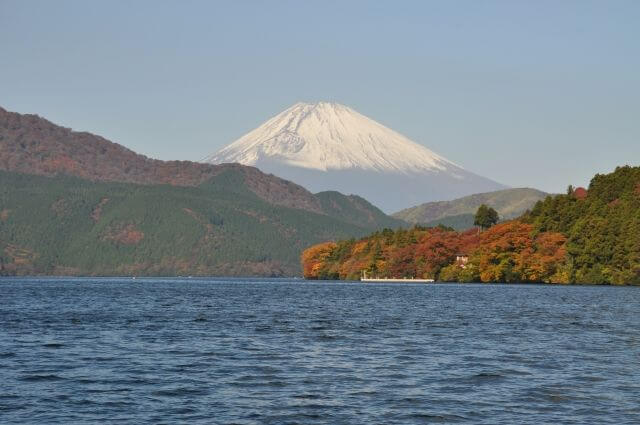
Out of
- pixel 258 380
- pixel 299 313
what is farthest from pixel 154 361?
pixel 299 313

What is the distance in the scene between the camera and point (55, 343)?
68.8 m

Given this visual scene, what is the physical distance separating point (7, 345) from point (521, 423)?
3708 cm

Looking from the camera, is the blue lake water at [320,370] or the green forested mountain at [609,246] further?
the green forested mountain at [609,246]

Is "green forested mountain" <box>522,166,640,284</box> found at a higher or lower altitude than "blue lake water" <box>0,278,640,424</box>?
higher

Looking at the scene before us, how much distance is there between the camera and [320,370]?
54781 mm

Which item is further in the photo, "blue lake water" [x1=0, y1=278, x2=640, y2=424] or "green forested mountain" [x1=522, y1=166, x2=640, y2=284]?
"green forested mountain" [x1=522, y1=166, x2=640, y2=284]

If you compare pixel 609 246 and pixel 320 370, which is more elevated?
pixel 609 246

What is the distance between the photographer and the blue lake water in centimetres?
4281

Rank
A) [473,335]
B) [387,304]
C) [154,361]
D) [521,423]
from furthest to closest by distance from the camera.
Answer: [387,304] < [473,335] < [154,361] < [521,423]

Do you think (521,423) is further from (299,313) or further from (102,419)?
(299,313)

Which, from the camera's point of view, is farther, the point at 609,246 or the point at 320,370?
the point at 609,246

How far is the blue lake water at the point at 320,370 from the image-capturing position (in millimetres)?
42812

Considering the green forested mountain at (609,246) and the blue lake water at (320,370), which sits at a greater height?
the green forested mountain at (609,246)

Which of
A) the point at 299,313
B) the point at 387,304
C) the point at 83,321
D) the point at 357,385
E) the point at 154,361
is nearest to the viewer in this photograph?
the point at 357,385
